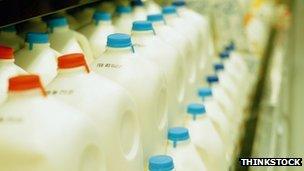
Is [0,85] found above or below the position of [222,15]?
above

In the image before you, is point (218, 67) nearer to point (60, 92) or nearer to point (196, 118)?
point (196, 118)

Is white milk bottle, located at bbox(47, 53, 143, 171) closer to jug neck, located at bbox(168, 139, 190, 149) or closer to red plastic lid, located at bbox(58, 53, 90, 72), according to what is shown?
red plastic lid, located at bbox(58, 53, 90, 72)

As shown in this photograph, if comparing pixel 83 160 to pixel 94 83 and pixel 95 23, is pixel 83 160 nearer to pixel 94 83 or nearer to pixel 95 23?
pixel 94 83

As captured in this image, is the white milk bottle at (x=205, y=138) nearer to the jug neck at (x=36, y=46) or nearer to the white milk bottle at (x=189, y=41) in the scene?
the white milk bottle at (x=189, y=41)

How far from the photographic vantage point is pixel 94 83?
0.88 m

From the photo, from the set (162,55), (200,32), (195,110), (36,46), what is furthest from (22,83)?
(200,32)

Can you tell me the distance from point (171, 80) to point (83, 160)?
0.68 m

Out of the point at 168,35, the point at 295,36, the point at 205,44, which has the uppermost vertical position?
the point at 168,35

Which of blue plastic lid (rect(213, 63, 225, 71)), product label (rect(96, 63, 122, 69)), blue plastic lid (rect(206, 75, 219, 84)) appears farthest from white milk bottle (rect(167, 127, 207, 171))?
blue plastic lid (rect(213, 63, 225, 71))

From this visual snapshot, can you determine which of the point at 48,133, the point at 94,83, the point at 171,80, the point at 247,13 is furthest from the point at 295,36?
the point at 48,133

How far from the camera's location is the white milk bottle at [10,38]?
1161 millimetres

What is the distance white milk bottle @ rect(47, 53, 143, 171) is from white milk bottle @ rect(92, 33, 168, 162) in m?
0.12

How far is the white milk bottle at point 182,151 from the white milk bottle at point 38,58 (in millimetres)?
372

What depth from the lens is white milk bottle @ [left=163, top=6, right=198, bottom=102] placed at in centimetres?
178
